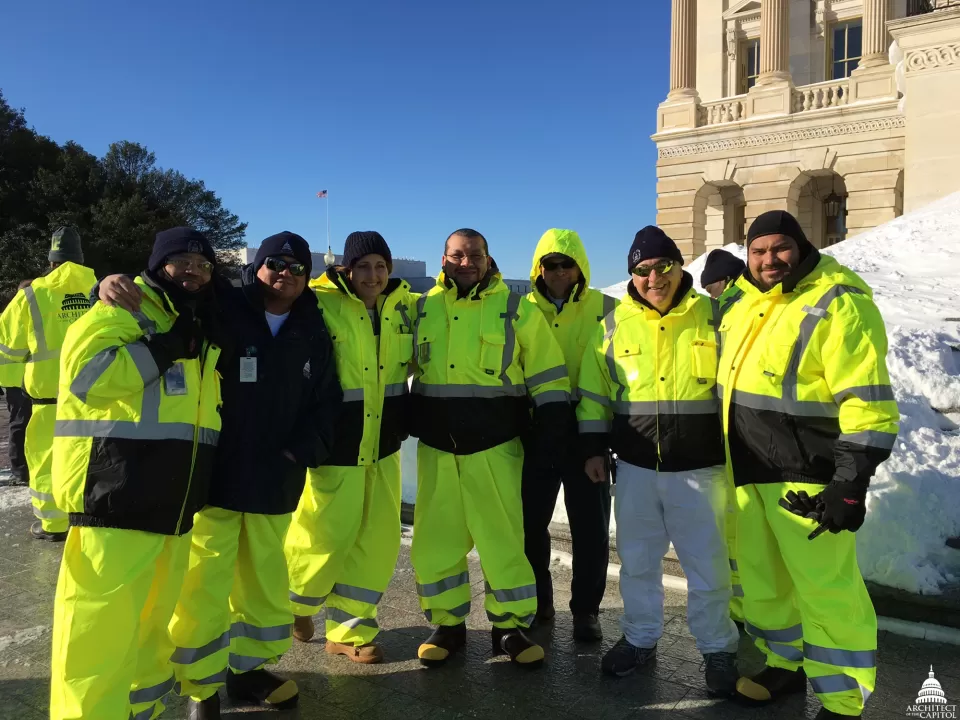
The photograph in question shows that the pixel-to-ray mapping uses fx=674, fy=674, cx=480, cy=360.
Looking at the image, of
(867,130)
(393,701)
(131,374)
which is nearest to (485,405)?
(393,701)

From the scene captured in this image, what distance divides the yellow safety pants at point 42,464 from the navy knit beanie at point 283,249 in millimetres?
3088

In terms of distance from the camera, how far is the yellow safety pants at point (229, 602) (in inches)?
111

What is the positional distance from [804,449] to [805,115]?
65.1ft

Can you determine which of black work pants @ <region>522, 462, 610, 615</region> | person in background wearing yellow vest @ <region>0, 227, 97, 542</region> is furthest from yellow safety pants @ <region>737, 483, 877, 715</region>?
person in background wearing yellow vest @ <region>0, 227, 97, 542</region>

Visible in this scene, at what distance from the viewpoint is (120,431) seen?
97.7 inches

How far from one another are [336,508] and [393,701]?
0.92 metres

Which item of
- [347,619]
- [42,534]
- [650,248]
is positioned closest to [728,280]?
[650,248]

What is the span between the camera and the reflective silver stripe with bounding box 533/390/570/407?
353 cm

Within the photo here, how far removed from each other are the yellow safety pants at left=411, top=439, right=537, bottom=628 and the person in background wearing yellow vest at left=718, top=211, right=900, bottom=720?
1090 millimetres

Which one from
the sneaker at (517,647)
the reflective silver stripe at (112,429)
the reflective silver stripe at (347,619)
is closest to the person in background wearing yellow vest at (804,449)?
the sneaker at (517,647)

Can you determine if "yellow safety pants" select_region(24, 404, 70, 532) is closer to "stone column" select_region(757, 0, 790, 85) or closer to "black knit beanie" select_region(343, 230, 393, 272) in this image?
"black knit beanie" select_region(343, 230, 393, 272)

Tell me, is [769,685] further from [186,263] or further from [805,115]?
Answer: [805,115]

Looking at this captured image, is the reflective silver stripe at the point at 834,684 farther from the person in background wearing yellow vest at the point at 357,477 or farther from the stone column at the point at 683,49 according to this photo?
the stone column at the point at 683,49

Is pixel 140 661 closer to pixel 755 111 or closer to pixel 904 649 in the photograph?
pixel 904 649
